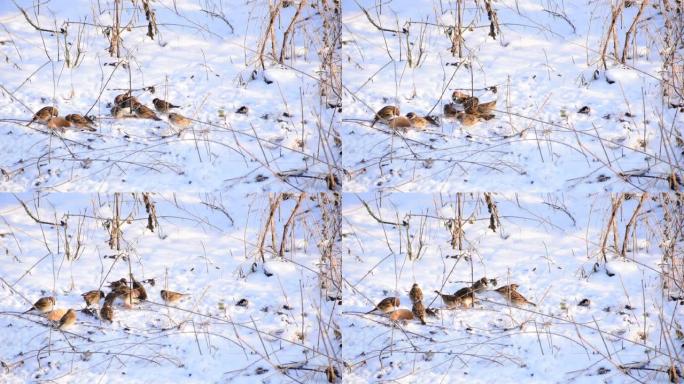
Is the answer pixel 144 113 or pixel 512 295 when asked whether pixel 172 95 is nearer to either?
pixel 144 113

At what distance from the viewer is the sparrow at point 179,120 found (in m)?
4.09

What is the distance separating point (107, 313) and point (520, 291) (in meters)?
1.50

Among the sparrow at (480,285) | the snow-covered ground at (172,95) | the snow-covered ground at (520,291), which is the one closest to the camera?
the snow-covered ground at (520,291)

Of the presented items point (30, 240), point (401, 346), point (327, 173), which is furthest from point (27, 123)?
point (401, 346)

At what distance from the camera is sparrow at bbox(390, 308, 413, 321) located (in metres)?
3.88

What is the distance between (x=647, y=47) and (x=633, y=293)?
100cm

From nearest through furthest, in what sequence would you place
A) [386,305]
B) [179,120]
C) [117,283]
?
1. [386,305]
2. [117,283]
3. [179,120]

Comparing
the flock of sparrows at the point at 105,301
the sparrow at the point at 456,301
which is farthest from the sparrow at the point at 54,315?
the sparrow at the point at 456,301

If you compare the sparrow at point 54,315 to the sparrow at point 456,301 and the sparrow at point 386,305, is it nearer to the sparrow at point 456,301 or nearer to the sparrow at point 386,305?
the sparrow at point 386,305

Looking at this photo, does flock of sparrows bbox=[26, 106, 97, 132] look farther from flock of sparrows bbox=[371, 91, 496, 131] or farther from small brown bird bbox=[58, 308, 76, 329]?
flock of sparrows bbox=[371, 91, 496, 131]

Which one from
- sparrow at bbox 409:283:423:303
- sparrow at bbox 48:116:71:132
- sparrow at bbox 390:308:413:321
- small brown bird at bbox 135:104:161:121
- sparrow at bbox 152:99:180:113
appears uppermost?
sparrow at bbox 152:99:180:113

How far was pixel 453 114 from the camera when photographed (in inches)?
160

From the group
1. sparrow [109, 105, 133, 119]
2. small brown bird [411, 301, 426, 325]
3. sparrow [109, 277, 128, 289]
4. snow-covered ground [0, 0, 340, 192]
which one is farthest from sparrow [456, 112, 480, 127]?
sparrow [109, 277, 128, 289]

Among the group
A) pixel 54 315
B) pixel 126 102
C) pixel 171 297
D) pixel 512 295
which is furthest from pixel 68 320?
pixel 512 295
